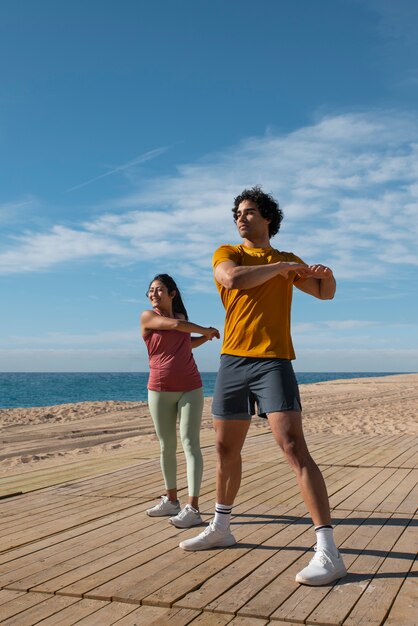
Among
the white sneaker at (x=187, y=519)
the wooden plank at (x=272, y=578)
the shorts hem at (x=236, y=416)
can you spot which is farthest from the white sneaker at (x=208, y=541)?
the shorts hem at (x=236, y=416)

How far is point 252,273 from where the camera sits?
3320mm

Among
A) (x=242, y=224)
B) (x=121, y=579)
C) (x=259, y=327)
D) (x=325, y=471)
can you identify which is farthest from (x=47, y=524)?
(x=325, y=471)

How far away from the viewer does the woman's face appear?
479 cm

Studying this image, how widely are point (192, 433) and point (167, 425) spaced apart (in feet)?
0.74

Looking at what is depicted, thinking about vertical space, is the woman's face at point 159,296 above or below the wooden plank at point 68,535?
above

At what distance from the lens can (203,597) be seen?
295 centimetres

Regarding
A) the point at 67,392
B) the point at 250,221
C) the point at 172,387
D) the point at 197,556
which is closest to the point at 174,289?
the point at 172,387

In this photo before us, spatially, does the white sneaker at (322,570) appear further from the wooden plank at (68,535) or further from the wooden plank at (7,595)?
the wooden plank at (68,535)

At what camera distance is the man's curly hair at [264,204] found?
372 centimetres

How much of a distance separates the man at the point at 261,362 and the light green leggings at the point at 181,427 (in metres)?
0.72

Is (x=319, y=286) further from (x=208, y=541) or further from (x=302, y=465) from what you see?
(x=208, y=541)

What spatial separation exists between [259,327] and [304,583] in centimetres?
127

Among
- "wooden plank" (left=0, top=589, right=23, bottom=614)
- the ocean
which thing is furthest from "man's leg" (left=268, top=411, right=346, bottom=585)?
the ocean

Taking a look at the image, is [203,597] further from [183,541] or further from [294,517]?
[294,517]
